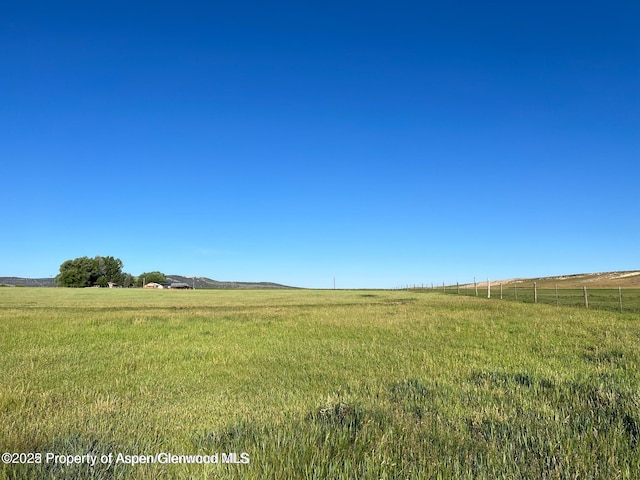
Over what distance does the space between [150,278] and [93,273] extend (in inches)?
1281

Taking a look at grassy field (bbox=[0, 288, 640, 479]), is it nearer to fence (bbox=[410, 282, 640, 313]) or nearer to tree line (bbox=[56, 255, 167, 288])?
fence (bbox=[410, 282, 640, 313])

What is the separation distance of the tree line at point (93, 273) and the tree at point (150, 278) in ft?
6.82

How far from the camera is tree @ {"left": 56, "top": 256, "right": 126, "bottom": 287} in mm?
138500

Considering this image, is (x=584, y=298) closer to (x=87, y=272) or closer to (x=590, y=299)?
(x=590, y=299)

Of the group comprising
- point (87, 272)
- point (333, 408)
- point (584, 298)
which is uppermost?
point (87, 272)

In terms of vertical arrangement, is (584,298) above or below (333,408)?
above

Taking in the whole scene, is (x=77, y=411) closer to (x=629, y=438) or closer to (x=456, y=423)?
(x=456, y=423)

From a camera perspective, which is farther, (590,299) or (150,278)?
(150,278)

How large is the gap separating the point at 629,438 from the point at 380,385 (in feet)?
12.1

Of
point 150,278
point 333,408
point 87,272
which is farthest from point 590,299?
point 150,278

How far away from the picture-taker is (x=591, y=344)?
11.8 meters

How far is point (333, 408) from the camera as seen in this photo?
534cm

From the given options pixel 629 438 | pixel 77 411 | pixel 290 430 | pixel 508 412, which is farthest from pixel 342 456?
pixel 77 411

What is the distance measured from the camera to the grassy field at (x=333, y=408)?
12.1 ft
